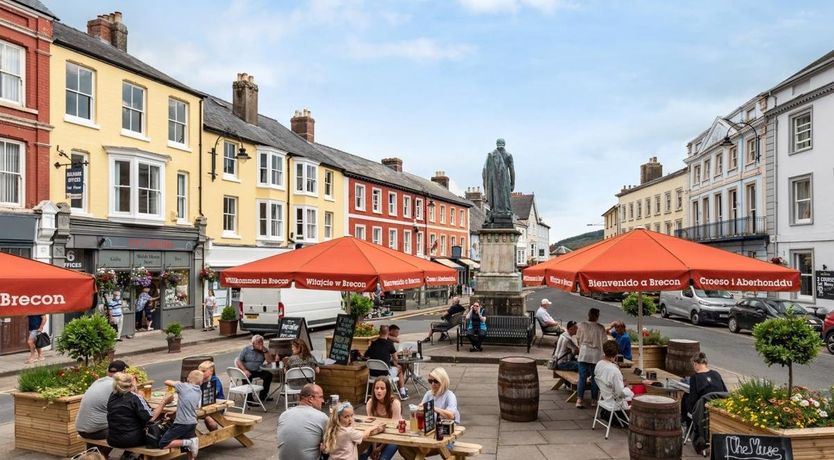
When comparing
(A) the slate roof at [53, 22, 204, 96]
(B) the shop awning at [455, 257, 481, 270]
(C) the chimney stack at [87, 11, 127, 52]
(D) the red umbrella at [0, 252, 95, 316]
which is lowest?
(B) the shop awning at [455, 257, 481, 270]

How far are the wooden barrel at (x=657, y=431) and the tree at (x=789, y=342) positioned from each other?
157 cm

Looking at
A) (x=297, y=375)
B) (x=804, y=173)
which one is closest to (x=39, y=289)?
(x=297, y=375)

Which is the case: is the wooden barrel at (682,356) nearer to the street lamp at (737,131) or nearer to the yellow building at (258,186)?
the yellow building at (258,186)

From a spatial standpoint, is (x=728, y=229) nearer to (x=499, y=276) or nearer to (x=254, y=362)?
(x=499, y=276)

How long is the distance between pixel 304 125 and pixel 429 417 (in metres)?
36.6

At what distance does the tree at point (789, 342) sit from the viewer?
24.4 ft

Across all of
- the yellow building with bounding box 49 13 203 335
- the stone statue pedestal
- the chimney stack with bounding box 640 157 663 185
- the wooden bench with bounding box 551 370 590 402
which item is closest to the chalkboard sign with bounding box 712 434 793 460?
the wooden bench with bounding box 551 370 590 402

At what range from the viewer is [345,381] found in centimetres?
1093

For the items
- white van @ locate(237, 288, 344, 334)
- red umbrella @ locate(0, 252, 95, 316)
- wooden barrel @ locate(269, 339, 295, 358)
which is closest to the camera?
red umbrella @ locate(0, 252, 95, 316)

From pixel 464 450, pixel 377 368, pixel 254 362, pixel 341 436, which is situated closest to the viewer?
pixel 341 436

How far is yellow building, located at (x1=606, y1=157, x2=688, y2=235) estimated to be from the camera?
48219 mm

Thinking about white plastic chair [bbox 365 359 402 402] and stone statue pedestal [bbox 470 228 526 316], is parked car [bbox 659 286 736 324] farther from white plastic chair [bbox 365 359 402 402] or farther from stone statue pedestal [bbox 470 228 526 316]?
white plastic chair [bbox 365 359 402 402]

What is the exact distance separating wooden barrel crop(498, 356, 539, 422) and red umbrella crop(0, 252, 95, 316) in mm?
6036

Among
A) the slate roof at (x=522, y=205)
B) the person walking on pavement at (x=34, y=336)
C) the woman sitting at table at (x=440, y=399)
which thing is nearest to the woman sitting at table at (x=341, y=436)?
the woman sitting at table at (x=440, y=399)
